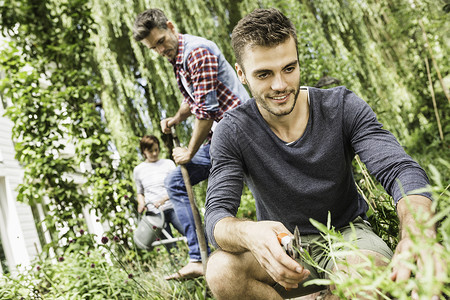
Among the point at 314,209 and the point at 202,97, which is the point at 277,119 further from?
the point at 202,97

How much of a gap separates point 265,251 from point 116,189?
12.9 ft

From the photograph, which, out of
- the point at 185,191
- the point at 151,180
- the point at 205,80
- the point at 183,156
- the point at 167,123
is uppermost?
the point at 205,80

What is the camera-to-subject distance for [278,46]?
189cm

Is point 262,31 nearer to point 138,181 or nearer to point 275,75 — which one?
point 275,75

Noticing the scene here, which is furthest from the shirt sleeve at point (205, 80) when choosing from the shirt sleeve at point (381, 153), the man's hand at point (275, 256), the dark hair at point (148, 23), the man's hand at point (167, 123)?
the man's hand at point (275, 256)

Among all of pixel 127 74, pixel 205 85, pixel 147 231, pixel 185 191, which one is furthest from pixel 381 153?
pixel 127 74

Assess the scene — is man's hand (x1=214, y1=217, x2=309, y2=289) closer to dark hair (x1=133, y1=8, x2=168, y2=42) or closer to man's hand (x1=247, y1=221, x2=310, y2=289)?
man's hand (x1=247, y1=221, x2=310, y2=289)

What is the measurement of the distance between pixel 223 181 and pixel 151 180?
343 cm

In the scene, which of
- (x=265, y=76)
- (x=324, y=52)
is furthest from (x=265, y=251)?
A: (x=324, y=52)

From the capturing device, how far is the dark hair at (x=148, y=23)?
3.18 m

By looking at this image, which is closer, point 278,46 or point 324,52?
point 278,46

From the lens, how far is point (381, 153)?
175cm

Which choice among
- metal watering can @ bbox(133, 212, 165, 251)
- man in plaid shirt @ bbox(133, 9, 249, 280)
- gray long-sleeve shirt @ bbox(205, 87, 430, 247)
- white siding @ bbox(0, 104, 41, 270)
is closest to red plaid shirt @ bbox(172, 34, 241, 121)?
man in plaid shirt @ bbox(133, 9, 249, 280)

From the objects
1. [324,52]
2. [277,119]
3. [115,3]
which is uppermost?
[115,3]
